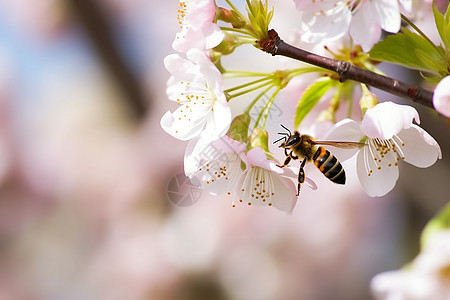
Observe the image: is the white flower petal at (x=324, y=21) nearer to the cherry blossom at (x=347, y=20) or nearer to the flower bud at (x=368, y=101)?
the cherry blossom at (x=347, y=20)

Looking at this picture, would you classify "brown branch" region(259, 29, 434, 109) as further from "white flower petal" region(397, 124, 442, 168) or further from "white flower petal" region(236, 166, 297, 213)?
"white flower petal" region(236, 166, 297, 213)

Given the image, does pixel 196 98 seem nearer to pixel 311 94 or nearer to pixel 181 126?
pixel 181 126

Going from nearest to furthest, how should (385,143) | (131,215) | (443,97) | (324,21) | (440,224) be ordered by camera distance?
(443,97) < (324,21) < (385,143) < (440,224) < (131,215)

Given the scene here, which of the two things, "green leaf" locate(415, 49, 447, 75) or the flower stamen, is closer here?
"green leaf" locate(415, 49, 447, 75)

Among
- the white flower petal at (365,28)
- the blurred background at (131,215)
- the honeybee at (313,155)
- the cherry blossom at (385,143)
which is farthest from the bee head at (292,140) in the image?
the blurred background at (131,215)

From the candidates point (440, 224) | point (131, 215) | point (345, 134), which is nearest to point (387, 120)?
point (345, 134)

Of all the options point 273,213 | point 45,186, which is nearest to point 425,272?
point 273,213

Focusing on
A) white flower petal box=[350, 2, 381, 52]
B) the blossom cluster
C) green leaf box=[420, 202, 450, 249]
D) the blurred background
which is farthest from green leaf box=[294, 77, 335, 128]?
the blurred background
